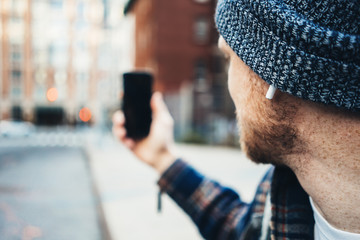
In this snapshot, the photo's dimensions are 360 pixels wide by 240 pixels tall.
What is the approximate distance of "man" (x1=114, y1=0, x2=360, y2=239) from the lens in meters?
0.63

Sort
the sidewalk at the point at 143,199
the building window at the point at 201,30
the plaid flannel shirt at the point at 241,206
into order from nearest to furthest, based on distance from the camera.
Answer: the plaid flannel shirt at the point at 241,206, the sidewalk at the point at 143,199, the building window at the point at 201,30

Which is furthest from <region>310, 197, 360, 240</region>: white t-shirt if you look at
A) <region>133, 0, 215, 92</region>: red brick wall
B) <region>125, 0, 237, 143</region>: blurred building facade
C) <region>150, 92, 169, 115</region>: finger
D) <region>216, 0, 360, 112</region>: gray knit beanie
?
<region>133, 0, 215, 92</region>: red brick wall

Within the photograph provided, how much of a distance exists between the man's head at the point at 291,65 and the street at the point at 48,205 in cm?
347

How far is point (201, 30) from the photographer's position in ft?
78.3

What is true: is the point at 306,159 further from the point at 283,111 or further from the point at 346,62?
the point at 346,62

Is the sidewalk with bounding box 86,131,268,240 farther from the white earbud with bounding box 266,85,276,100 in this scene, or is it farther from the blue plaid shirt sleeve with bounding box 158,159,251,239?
the white earbud with bounding box 266,85,276,100

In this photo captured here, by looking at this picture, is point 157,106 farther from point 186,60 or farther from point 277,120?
point 186,60

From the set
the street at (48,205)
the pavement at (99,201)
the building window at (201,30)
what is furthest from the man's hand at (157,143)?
the building window at (201,30)

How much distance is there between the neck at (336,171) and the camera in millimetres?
682

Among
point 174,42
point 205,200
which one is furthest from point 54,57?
point 205,200

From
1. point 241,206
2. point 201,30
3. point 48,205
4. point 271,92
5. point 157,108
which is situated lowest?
point 48,205

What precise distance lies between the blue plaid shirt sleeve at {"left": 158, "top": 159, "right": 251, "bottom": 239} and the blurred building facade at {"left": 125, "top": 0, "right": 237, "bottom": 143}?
2085 centimetres

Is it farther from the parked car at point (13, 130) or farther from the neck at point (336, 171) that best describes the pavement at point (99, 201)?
the parked car at point (13, 130)

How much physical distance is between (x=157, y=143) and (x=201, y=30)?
932 inches
